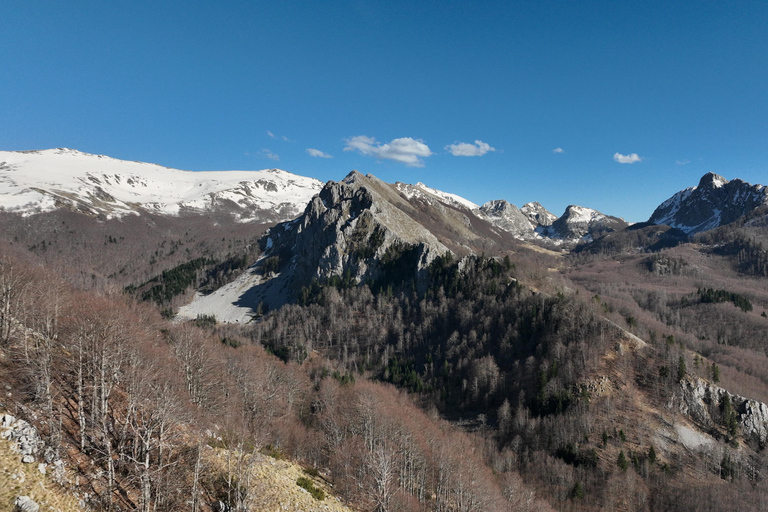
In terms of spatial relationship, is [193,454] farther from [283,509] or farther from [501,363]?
[501,363]

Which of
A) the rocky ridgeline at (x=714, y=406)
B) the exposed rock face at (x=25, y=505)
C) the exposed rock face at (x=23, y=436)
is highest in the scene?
the exposed rock face at (x=23, y=436)

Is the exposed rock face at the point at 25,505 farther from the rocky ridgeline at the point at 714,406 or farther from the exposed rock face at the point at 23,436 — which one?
the rocky ridgeline at the point at 714,406

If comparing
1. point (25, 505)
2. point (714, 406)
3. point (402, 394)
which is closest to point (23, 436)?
point (25, 505)

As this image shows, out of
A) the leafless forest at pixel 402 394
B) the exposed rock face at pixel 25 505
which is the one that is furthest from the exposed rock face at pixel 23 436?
the exposed rock face at pixel 25 505

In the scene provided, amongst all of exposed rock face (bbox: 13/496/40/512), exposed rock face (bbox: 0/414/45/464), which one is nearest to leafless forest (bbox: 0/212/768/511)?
exposed rock face (bbox: 0/414/45/464)

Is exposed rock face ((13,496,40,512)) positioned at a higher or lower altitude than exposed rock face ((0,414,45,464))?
lower

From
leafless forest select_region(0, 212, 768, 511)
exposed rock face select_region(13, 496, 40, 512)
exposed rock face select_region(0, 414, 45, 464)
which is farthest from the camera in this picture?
leafless forest select_region(0, 212, 768, 511)

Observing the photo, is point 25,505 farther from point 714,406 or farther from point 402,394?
point 714,406

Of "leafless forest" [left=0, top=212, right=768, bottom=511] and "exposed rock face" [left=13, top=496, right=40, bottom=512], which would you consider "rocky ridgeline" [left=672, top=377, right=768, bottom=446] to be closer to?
"leafless forest" [left=0, top=212, right=768, bottom=511]
